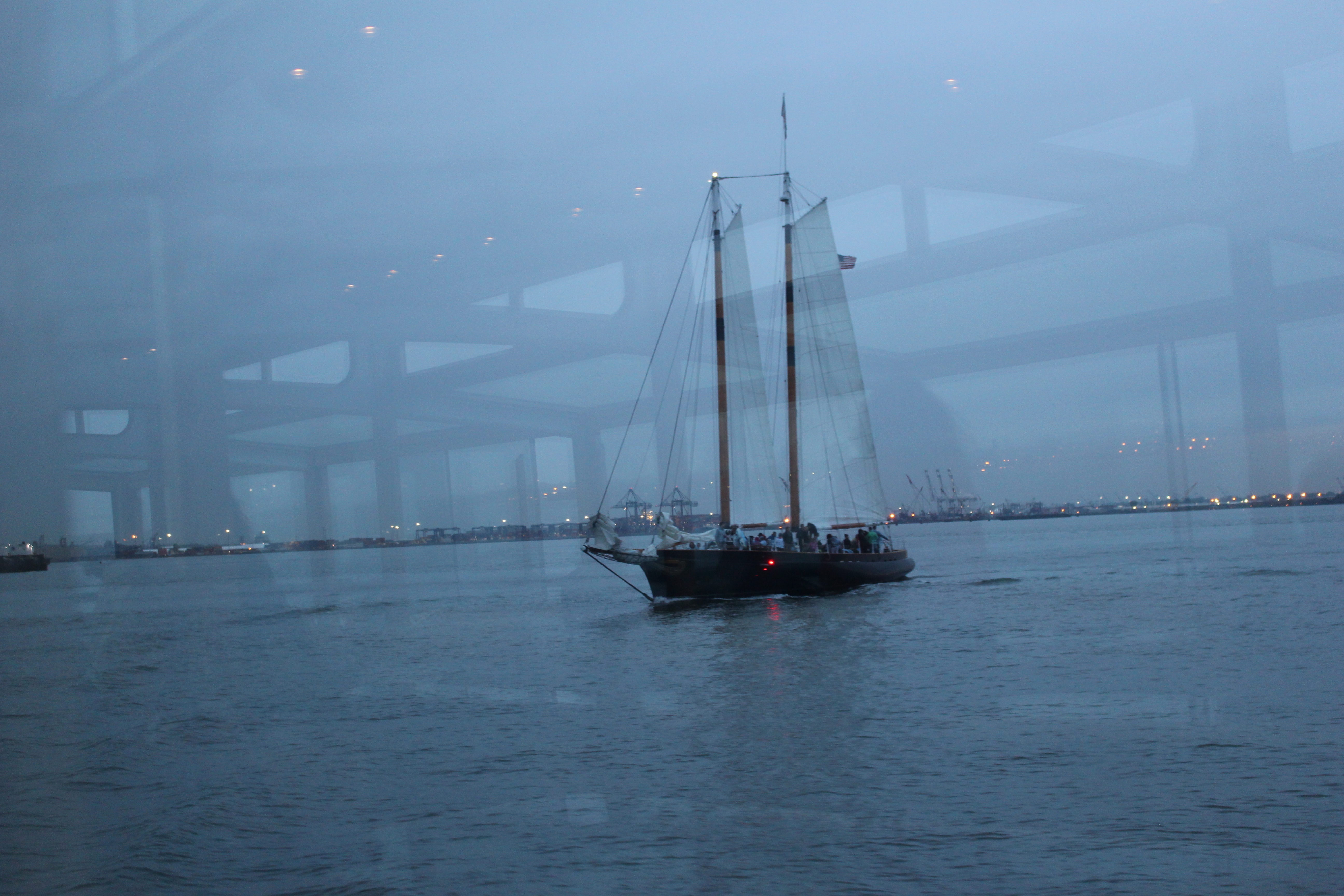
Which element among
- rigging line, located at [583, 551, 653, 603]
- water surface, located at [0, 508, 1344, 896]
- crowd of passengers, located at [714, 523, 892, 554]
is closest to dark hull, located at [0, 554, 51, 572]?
rigging line, located at [583, 551, 653, 603]

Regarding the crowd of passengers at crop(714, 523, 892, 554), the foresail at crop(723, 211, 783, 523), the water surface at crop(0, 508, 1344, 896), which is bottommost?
the water surface at crop(0, 508, 1344, 896)

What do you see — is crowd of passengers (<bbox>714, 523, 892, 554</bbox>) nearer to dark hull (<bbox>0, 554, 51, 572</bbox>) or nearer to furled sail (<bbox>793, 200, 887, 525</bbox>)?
furled sail (<bbox>793, 200, 887, 525</bbox>)

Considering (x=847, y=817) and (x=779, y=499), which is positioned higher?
(x=779, y=499)

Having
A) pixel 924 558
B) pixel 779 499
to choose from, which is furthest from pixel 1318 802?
pixel 924 558

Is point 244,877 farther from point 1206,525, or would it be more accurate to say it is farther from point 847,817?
point 1206,525

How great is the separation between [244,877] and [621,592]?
156ft

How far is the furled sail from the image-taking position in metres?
39.6

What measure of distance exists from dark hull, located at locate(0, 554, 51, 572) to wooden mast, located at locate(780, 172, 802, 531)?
130 meters

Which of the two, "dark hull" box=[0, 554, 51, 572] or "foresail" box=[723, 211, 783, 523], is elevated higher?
"foresail" box=[723, 211, 783, 523]

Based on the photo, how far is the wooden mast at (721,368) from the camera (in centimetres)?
3634

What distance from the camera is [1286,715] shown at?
14820 millimetres


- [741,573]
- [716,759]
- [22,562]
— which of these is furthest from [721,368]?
[22,562]

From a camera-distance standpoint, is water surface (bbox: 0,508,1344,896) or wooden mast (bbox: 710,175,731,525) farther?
wooden mast (bbox: 710,175,731,525)

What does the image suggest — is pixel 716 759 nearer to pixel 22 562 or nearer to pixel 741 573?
pixel 741 573
